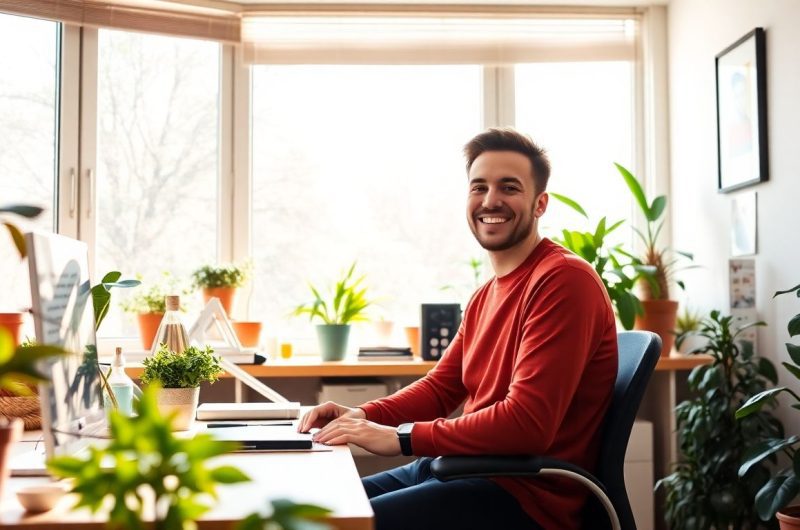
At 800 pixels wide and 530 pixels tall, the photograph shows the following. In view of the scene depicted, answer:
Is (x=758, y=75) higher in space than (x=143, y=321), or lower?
higher

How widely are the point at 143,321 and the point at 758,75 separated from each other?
2439mm

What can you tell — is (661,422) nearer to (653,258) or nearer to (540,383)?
(653,258)

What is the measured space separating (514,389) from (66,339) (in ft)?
2.74

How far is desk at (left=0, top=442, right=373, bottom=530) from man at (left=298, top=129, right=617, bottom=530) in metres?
0.18

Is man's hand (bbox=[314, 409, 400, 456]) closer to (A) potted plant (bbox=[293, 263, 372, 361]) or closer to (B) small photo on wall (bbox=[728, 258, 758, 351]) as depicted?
(A) potted plant (bbox=[293, 263, 372, 361])

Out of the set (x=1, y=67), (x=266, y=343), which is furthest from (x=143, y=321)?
(x=1, y=67)

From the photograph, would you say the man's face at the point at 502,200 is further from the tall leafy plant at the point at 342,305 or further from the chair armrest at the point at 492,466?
the tall leafy plant at the point at 342,305

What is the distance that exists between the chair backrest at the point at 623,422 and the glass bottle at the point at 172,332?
0.99 meters

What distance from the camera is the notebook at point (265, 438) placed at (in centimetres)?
167

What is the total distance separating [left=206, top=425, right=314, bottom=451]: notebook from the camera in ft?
5.49

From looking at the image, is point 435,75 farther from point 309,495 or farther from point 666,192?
point 309,495

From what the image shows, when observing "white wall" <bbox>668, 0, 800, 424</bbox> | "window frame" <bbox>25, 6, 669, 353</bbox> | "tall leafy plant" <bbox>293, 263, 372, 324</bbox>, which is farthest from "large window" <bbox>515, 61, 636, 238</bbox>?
"tall leafy plant" <bbox>293, 263, 372, 324</bbox>

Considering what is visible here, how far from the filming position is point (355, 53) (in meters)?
3.92

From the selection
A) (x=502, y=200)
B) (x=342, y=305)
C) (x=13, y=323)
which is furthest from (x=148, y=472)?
(x=342, y=305)
